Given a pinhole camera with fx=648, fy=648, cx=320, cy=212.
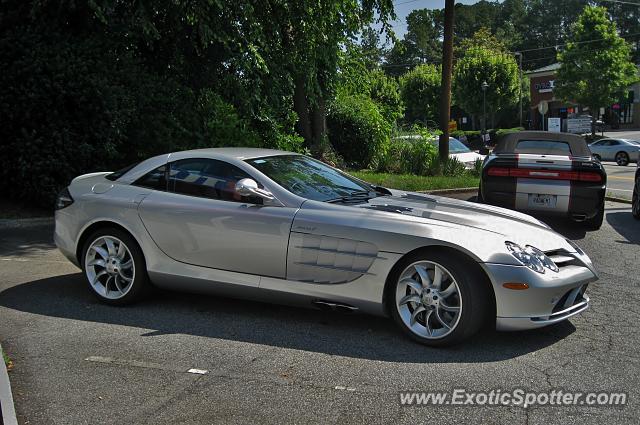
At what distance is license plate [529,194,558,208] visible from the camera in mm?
9000

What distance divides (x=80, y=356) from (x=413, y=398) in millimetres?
2309

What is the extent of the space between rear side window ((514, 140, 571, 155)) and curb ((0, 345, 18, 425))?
8.19 metres

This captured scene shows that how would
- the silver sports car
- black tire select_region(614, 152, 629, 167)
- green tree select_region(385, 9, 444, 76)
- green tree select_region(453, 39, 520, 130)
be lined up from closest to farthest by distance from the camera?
the silver sports car < black tire select_region(614, 152, 629, 167) < green tree select_region(453, 39, 520, 130) < green tree select_region(385, 9, 444, 76)

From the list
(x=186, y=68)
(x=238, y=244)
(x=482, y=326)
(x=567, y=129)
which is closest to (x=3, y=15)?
(x=186, y=68)

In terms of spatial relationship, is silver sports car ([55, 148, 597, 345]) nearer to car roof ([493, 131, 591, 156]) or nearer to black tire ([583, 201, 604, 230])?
black tire ([583, 201, 604, 230])

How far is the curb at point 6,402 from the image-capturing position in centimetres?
340

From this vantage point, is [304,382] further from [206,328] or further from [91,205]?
[91,205]

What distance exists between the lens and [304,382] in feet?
13.0

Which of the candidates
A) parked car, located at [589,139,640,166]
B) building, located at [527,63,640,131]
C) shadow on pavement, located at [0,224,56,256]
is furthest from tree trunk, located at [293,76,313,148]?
building, located at [527,63,640,131]

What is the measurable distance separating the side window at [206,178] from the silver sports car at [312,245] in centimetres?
1

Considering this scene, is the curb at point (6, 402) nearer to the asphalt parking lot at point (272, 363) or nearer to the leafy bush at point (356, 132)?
the asphalt parking lot at point (272, 363)

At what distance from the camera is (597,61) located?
48.3m

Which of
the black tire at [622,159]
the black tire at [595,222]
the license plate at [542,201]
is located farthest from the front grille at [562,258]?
the black tire at [622,159]

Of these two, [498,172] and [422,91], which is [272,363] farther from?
[422,91]
